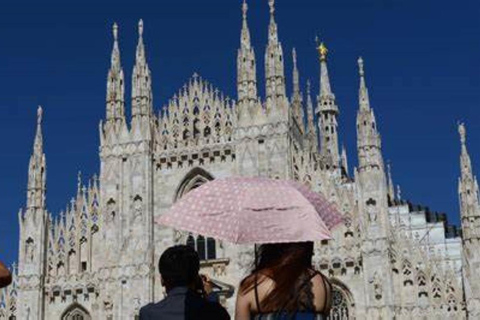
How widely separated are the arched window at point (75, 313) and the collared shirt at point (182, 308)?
26.0 meters

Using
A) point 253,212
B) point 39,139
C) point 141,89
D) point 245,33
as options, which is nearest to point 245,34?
point 245,33

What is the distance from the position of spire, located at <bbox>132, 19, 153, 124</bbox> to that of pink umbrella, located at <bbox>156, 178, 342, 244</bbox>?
25.2 metres

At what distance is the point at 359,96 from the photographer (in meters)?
29.7

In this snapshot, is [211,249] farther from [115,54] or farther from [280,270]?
[280,270]

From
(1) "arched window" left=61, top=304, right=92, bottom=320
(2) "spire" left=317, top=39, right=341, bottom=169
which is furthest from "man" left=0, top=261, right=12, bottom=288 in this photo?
(2) "spire" left=317, top=39, right=341, bottom=169

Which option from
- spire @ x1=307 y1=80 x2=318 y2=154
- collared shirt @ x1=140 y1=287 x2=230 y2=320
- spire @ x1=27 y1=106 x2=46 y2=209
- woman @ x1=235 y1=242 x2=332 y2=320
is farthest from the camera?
spire @ x1=307 y1=80 x2=318 y2=154

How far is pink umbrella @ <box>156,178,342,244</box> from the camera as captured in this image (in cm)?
581

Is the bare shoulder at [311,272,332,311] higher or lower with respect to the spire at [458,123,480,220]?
lower

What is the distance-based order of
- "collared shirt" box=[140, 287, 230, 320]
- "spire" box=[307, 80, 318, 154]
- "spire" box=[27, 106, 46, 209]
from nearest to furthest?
"collared shirt" box=[140, 287, 230, 320], "spire" box=[27, 106, 46, 209], "spire" box=[307, 80, 318, 154]

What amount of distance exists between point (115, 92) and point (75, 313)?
28.3 feet

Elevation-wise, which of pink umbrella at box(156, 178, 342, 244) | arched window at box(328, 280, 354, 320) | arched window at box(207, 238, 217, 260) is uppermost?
arched window at box(207, 238, 217, 260)

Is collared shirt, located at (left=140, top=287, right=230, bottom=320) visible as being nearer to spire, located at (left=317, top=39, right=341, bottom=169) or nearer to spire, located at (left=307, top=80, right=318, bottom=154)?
spire, located at (left=307, top=80, right=318, bottom=154)

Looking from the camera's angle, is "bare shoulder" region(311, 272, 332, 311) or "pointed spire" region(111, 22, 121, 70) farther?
"pointed spire" region(111, 22, 121, 70)

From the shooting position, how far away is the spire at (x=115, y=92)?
31844 mm
